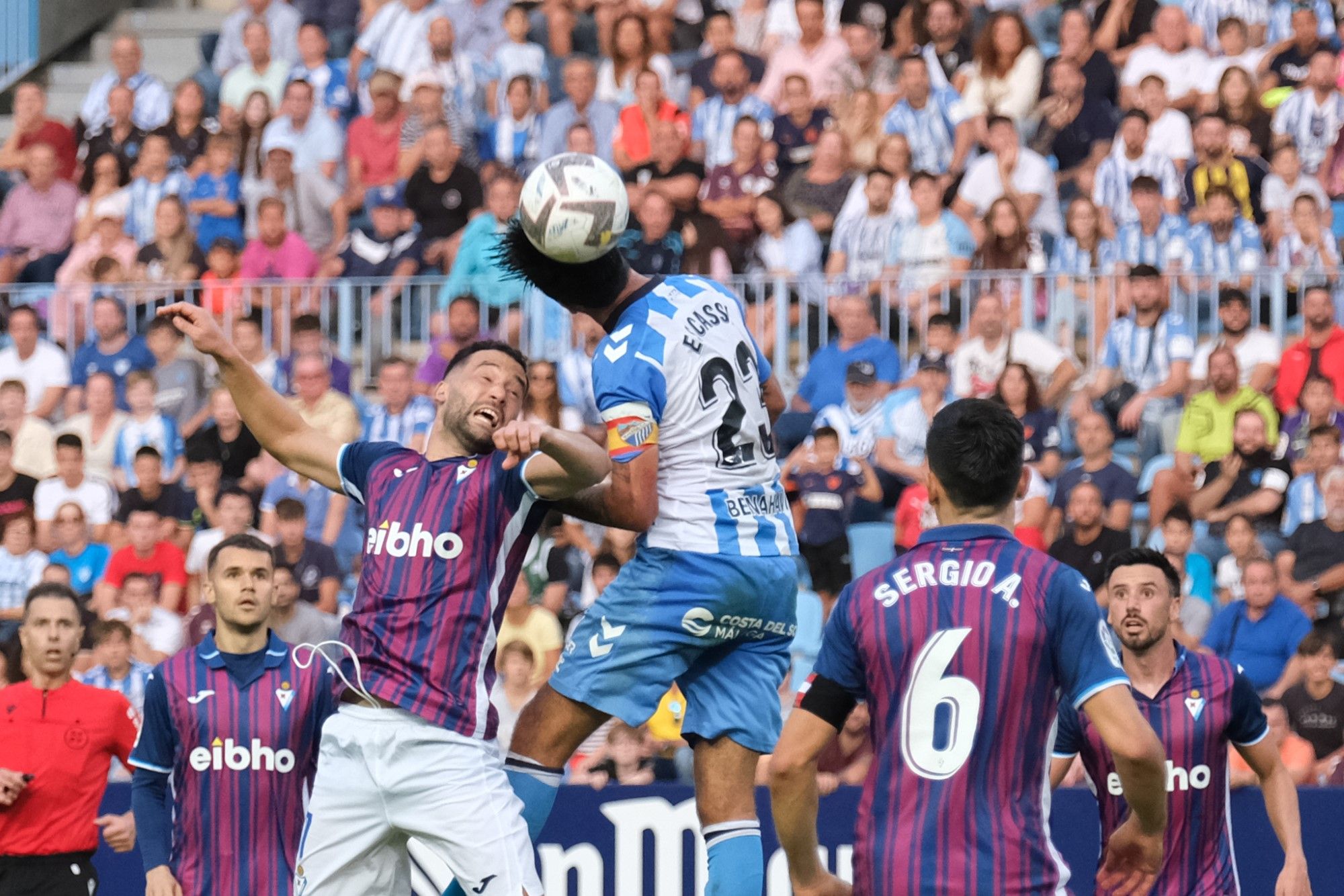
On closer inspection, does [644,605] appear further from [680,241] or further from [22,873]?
[680,241]

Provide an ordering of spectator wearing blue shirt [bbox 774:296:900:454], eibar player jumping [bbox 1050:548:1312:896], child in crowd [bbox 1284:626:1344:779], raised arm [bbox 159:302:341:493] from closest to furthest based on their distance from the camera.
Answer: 1. raised arm [bbox 159:302:341:493]
2. eibar player jumping [bbox 1050:548:1312:896]
3. child in crowd [bbox 1284:626:1344:779]
4. spectator wearing blue shirt [bbox 774:296:900:454]

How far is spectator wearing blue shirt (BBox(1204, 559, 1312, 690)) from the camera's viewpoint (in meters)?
12.1

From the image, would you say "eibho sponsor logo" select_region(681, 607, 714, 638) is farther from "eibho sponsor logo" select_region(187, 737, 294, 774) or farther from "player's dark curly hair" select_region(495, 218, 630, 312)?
"eibho sponsor logo" select_region(187, 737, 294, 774)

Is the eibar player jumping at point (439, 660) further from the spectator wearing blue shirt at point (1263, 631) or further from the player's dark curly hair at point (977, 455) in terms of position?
the spectator wearing blue shirt at point (1263, 631)

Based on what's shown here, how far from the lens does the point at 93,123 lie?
1895cm

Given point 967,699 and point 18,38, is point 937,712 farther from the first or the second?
point 18,38

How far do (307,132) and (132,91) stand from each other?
218 centimetres

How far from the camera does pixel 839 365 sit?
14633 millimetres

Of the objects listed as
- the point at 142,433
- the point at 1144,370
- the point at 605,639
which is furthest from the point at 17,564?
the point at 605,639

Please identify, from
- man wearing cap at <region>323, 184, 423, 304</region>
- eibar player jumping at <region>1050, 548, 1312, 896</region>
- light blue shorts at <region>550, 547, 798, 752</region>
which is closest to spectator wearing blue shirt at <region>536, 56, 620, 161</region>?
man wearing cap at <region>323, 184, 423, 304</region>

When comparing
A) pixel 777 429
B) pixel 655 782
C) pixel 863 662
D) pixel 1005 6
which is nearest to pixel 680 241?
pixel 777 429

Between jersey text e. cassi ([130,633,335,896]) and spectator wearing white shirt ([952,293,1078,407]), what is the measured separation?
746cm

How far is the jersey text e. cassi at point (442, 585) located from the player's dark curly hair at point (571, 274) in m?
0.60

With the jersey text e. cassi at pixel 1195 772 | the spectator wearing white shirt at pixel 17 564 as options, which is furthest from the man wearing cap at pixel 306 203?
the jersey text e. cassi at pixel 1195 772
